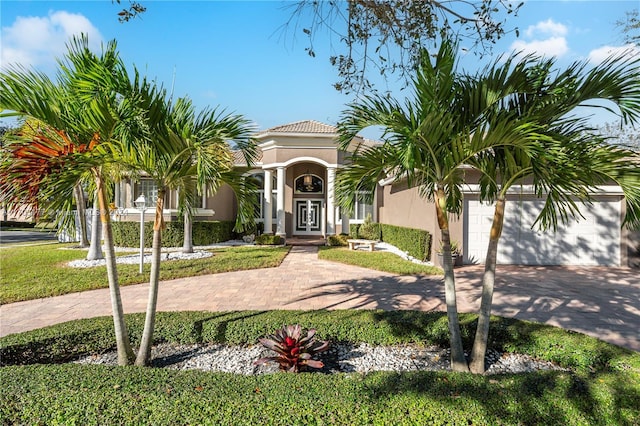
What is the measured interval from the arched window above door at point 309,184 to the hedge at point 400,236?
3613mm

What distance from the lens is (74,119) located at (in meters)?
4.20

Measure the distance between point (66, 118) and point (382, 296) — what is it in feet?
22.5

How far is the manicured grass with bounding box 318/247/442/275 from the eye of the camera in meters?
11.3

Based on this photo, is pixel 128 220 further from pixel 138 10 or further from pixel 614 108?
pixel 614 108

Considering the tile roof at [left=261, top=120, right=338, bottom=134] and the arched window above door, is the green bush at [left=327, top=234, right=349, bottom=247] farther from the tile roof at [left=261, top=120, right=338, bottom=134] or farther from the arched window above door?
the tile roof at [left=261, top=120, right=338, bottom=134]

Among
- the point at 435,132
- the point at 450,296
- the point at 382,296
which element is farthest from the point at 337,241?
the point at 435,132

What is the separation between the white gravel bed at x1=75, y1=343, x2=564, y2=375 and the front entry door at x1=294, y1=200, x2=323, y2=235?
17.5 metres

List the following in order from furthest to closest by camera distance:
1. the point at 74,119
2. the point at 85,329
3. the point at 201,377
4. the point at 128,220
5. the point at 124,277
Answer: the point at 128,220 → the point at 124,277 → the point at 85,329 → the point at 74,119 → the point at 201,377

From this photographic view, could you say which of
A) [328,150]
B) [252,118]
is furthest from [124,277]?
[328,150]

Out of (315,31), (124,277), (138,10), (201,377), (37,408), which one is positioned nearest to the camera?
(37,408)

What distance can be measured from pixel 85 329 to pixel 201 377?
2820mm

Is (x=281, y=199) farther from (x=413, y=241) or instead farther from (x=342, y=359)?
(x=342, y=359)

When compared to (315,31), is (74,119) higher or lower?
lower

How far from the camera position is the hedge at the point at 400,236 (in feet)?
43.0
